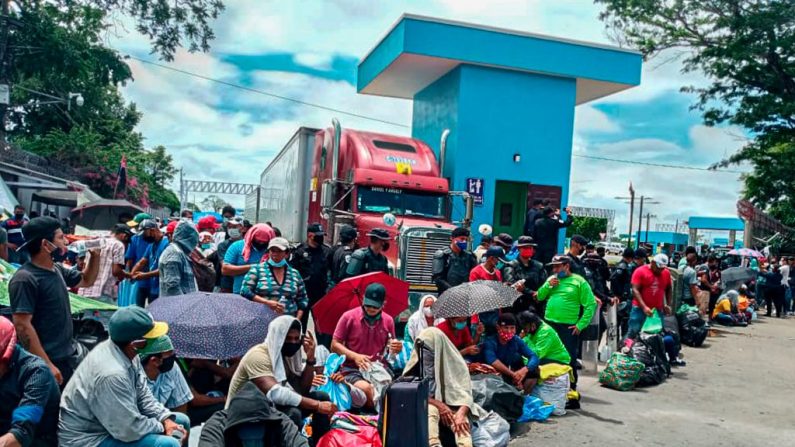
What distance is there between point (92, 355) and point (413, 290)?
7193 millimetres

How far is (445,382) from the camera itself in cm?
543

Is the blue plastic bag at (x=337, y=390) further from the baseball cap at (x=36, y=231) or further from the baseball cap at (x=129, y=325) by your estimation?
the baseball cap at (x=36, y=231)

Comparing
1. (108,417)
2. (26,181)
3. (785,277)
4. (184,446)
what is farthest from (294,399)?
(26,181)

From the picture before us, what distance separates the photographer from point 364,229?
36.4 feet

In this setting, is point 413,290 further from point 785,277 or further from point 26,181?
point 26,181

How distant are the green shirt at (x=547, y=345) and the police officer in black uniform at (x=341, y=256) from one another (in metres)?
2.47

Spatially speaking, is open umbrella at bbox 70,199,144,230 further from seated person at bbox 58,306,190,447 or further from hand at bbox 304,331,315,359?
seated person at bbox 58,306,190,447

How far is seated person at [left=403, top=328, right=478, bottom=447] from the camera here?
5.32 meters

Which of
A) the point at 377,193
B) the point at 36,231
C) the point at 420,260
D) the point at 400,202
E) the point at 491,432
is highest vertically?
the point at 377,193

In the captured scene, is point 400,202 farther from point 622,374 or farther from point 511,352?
point 511,352

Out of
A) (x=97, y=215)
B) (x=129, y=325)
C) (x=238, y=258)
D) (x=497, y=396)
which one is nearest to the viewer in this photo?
(x=129, y=325)

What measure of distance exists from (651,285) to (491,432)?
16.3ft

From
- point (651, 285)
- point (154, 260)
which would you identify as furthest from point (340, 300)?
point (651, 285)

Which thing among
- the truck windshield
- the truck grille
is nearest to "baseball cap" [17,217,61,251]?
the truck grille
